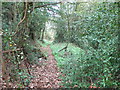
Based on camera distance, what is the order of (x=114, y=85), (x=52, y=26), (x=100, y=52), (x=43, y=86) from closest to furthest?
(x=114, y=85) < (x=100, y=52) < (x=43, y=86) < (x=52, y=26)

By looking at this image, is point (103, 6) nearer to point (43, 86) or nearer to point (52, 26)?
point (43, 86)

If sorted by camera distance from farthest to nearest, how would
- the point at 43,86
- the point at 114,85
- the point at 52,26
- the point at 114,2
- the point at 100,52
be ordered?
the point at 52,26
the point at 43,86
the point at 100,52
the point at 114,2
the point at 114,85

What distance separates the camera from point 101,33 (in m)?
3.11

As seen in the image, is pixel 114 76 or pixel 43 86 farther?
pixel 43 86

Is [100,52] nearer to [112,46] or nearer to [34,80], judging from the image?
[112,46]

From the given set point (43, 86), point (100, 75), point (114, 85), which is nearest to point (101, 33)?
point (100, 75)

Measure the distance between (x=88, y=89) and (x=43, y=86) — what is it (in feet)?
4.82

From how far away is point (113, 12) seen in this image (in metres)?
2.80

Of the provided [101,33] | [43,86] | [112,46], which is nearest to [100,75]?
[112,46]

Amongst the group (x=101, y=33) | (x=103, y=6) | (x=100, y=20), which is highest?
(x=103, y=6)

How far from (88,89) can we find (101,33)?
164 cm

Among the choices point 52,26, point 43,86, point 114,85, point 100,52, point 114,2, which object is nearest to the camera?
point 114,85

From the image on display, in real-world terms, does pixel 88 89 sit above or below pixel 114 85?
below

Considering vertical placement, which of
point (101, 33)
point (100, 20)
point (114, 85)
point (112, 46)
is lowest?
point (114, 85)
